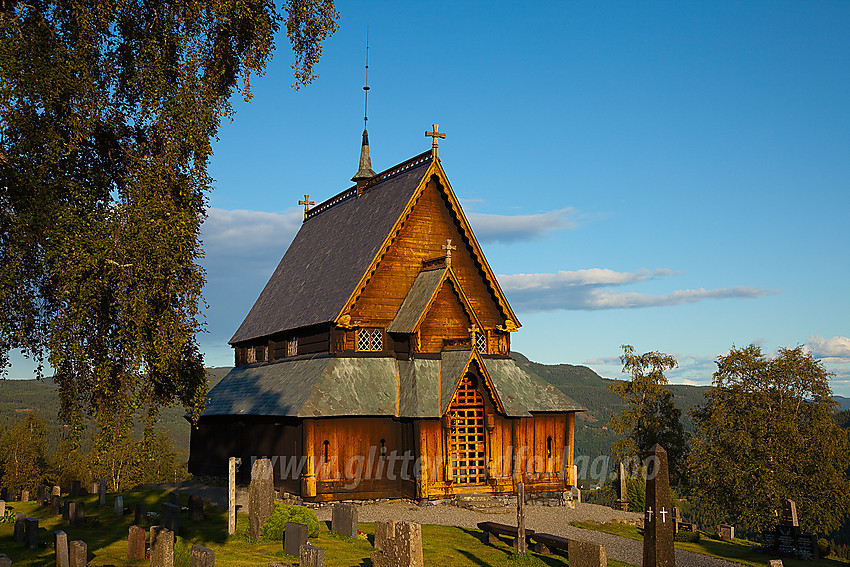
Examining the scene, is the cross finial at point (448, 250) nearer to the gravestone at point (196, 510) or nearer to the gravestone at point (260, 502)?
the gravestone at point (260, 502)

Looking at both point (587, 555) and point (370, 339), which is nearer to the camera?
point (587, 555)

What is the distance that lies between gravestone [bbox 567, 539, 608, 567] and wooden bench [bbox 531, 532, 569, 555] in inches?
136

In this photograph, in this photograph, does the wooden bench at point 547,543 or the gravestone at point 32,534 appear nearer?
the wooden bench at point 547,543

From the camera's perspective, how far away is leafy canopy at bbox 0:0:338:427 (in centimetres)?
1470

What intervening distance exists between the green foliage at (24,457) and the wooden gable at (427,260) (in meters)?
50.4

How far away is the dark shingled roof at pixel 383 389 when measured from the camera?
29.9m

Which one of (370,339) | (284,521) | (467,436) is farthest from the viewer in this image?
(370,339)

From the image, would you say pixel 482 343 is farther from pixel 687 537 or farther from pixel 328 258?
pixel 687 537

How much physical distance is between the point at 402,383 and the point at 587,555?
1575cm

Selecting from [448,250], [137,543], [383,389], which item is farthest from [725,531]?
[137,543]

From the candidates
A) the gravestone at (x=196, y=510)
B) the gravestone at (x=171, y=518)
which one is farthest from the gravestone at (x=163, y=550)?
A: the gravestone at (x=196, y=510)

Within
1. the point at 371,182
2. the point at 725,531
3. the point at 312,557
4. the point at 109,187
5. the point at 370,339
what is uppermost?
the point at 371,182

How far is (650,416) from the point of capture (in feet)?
162

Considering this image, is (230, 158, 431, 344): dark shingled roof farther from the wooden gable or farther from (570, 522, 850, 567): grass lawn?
(570, 522, 850, 567): grass lawn
